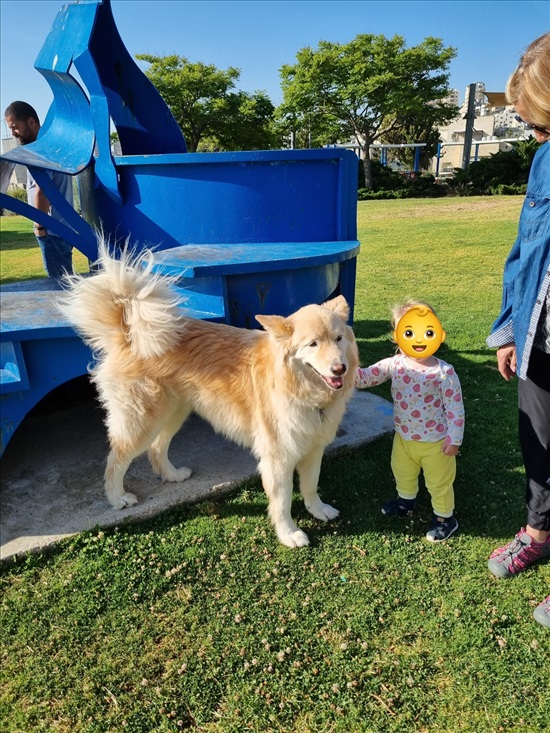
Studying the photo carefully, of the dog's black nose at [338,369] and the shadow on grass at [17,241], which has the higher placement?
the dog's black nose at [338,369]

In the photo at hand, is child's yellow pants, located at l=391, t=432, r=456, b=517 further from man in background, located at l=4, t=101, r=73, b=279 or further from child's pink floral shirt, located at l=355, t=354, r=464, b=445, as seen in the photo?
man in background, located at l=4, t=101, r=73, b=279

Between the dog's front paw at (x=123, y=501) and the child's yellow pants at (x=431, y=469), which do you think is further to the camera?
the dog's front paw at (x=123, y=501)

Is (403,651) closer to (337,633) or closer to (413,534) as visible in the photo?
(337,633)

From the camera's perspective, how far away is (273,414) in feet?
9.18

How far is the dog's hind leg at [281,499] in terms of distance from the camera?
2840 millimetres

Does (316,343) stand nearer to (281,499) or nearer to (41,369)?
(281,499)

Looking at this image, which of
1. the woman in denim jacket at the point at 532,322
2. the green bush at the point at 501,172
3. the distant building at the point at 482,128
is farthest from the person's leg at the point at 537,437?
the distant building at the point at 482,128

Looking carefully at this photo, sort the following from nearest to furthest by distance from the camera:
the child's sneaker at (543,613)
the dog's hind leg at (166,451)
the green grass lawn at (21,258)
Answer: the child's sneaker at (543,613), the dog's hind leg at (166,451), the green grass lawn at (21,258)

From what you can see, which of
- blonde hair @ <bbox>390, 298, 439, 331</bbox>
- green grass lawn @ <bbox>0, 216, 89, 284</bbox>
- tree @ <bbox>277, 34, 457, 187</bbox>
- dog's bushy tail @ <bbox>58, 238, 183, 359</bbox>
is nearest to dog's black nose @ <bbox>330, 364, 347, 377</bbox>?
blonde hair @ <bbox>390, 298, 439, 331</bbox>

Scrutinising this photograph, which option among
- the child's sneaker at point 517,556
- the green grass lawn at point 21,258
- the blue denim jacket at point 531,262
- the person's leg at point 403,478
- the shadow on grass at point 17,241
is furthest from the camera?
the shadow on grass at point 17,241

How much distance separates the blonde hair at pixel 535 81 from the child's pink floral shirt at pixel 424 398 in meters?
1.22

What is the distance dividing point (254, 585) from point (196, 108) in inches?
1468

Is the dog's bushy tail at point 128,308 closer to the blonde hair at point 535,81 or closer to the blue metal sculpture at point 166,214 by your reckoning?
the blue metal sculpture at point 166,214

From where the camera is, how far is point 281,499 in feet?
9.39
